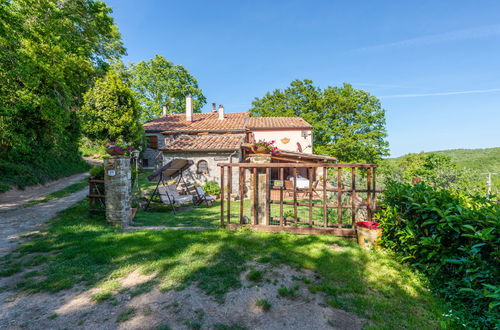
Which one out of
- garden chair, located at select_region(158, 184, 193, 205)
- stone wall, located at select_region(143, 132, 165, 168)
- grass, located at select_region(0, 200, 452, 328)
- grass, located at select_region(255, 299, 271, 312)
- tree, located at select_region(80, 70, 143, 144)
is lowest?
grass, located at select_region(255, 299, 271, 312)

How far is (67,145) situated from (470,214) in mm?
20297

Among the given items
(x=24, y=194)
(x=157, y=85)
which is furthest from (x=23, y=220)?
(x=157, y=85)

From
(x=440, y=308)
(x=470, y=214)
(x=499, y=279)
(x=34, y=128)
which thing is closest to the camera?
(x=499, y=279)

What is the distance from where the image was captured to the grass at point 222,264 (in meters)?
2.71

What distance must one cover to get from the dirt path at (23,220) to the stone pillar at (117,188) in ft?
6.27

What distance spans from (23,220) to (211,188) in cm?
805

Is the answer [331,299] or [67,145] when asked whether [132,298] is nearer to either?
[331,299]

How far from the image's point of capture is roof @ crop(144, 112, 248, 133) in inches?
690

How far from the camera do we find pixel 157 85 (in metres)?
26.6

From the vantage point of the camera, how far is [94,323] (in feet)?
7.97

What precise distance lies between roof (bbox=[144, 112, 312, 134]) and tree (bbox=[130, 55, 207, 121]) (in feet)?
18.6

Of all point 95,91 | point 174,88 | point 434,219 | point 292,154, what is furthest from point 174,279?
point 174,88

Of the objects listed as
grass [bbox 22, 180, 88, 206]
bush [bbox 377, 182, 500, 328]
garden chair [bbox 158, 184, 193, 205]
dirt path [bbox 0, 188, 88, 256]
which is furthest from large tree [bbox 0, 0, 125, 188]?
bush [bbox 377, 182, 500, 328]

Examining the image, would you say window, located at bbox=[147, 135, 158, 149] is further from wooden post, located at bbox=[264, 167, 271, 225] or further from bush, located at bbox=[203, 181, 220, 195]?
wooden post, located at bbox=[264, 167, 271, 225]
